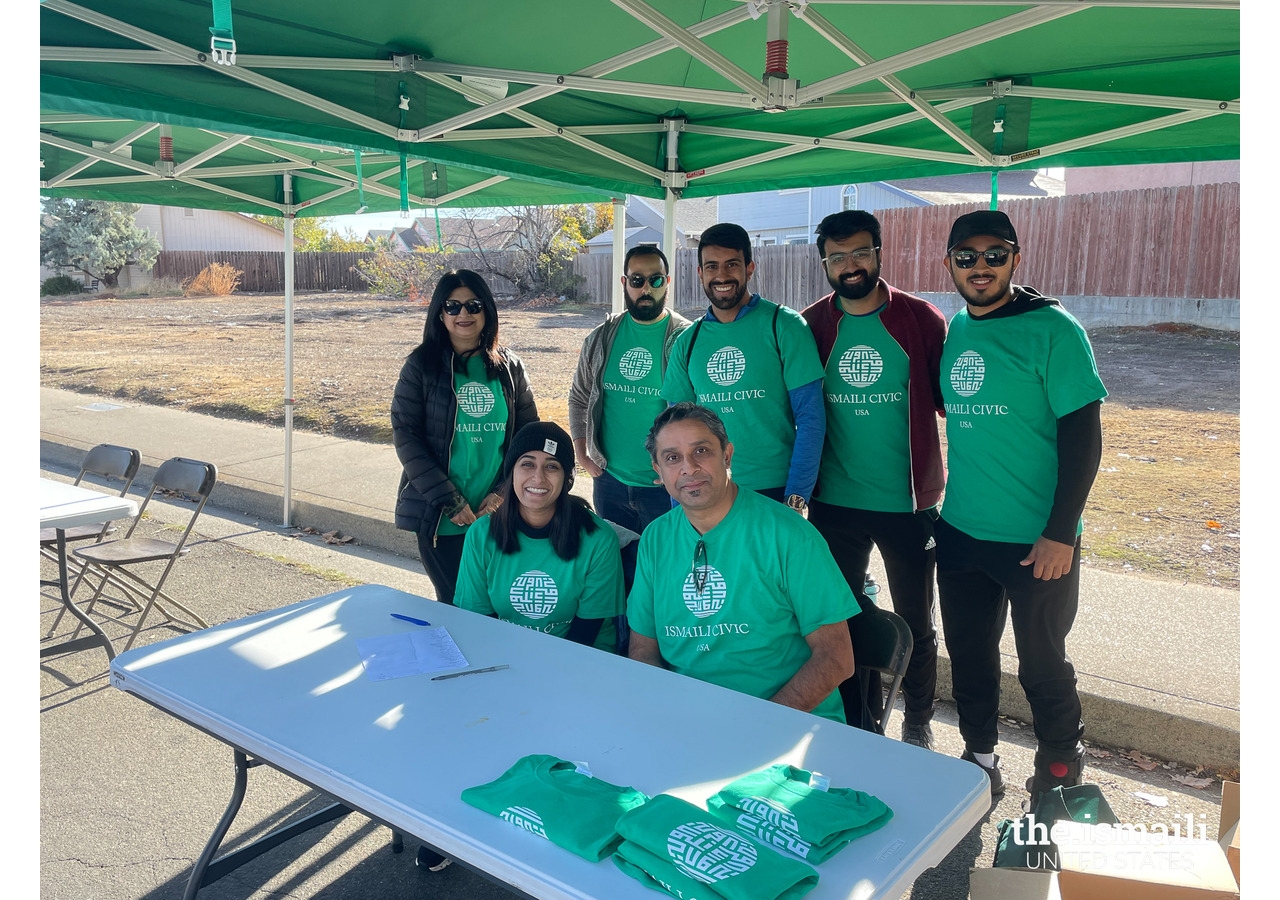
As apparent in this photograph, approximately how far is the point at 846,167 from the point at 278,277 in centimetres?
3029

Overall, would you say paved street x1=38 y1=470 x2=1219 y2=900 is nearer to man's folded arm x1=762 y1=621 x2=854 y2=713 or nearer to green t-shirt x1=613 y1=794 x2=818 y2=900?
green t-shirt x1=613 y1=794 x2=818 y2=900

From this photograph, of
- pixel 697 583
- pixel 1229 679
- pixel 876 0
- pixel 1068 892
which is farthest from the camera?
pixel 1229 679

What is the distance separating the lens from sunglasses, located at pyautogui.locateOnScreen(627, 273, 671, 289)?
3738 mm

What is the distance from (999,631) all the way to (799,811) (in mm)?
1813

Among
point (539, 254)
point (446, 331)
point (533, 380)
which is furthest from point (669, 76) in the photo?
point (539, 254)

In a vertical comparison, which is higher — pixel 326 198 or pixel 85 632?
pixel 326 198

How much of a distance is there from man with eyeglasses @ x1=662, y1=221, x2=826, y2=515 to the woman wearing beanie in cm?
73

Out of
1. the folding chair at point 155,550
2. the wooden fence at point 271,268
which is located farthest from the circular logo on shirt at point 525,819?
the wooden fence at point 271,268

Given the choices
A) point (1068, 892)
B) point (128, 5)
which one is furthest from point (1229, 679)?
point (128, 5)

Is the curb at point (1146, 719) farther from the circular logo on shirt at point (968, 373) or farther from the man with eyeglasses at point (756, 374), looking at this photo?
the circular logo on shirt at point (968, 373)

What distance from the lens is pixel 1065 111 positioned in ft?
12.6

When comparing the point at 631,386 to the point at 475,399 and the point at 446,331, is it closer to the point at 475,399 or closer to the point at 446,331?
the point at 475,399

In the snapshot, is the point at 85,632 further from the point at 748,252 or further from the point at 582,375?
the point at 748,252

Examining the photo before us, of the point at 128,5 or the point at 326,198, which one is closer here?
the point at 128,5
